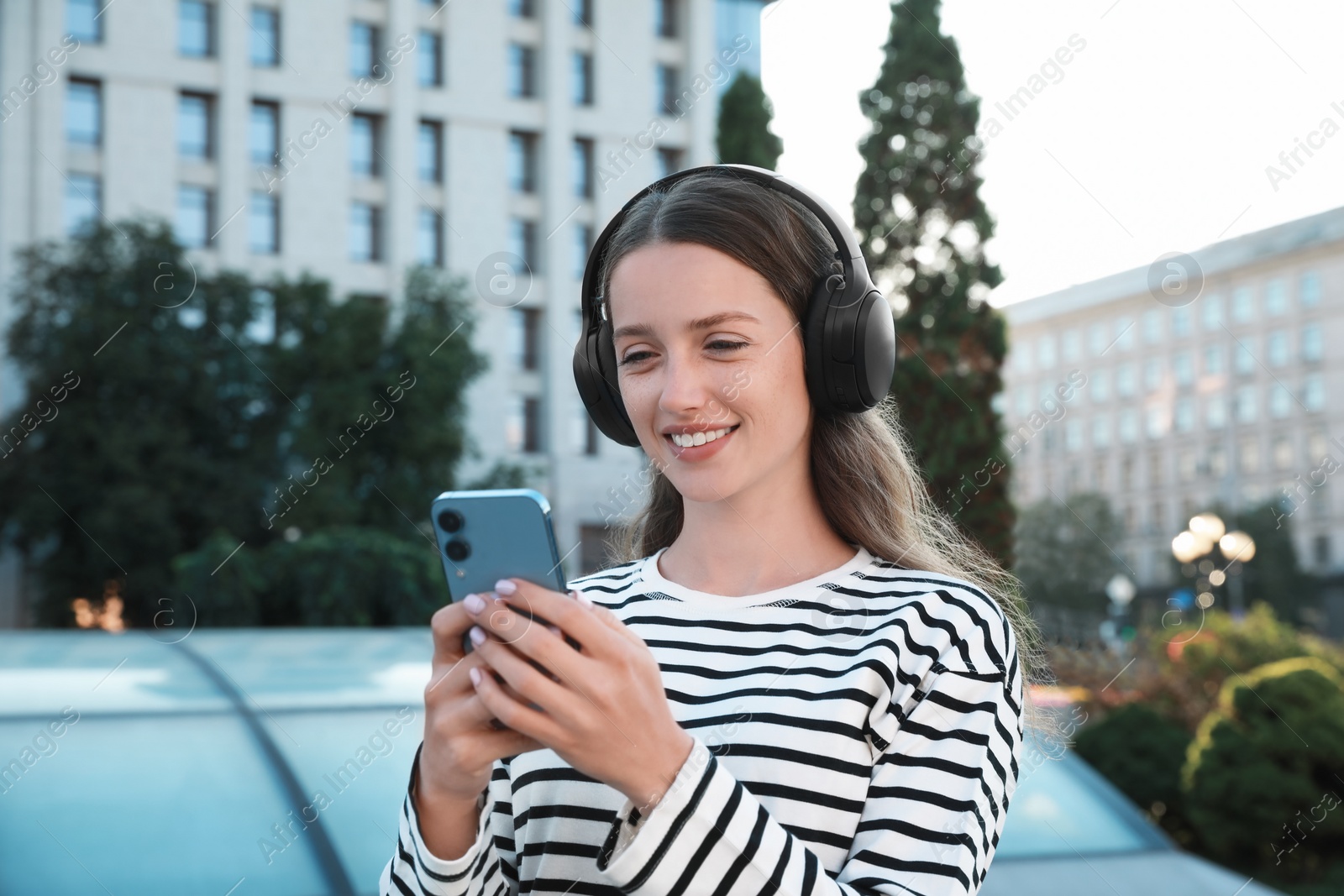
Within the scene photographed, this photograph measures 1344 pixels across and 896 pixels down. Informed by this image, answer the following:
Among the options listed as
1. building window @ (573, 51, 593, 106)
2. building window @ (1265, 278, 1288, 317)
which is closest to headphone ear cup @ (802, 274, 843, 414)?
building window @ (573, 51, 593, 106)

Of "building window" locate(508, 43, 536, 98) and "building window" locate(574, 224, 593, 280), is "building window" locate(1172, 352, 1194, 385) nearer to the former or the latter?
"building window" locate(574, 224, 593, 280)

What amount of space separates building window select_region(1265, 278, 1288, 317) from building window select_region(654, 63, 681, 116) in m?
42.3

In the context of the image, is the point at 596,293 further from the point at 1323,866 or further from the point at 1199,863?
the point at 1323,866

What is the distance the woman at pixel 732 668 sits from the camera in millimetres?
1164

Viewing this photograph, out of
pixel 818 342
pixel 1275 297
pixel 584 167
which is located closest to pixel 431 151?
pixel 584 167

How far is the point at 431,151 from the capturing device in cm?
3023

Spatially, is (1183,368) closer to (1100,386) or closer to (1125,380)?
(1125,380)

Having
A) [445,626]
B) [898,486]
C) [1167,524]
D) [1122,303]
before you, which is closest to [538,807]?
[445,626]

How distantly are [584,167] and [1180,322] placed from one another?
4804 centimetres

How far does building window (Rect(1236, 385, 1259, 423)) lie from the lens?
208 feet

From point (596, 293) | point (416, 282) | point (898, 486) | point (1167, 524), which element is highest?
point (416, 282)

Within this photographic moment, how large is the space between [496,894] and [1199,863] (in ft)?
14.0

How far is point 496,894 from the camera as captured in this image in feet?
4.92

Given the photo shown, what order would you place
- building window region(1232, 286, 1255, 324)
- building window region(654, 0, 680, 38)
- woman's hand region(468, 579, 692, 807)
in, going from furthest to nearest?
building window region(1232, 286, 1255, 324) → building window region(654, 0, 680, 38) → woman's hand region(468, 579, 692, 807)
